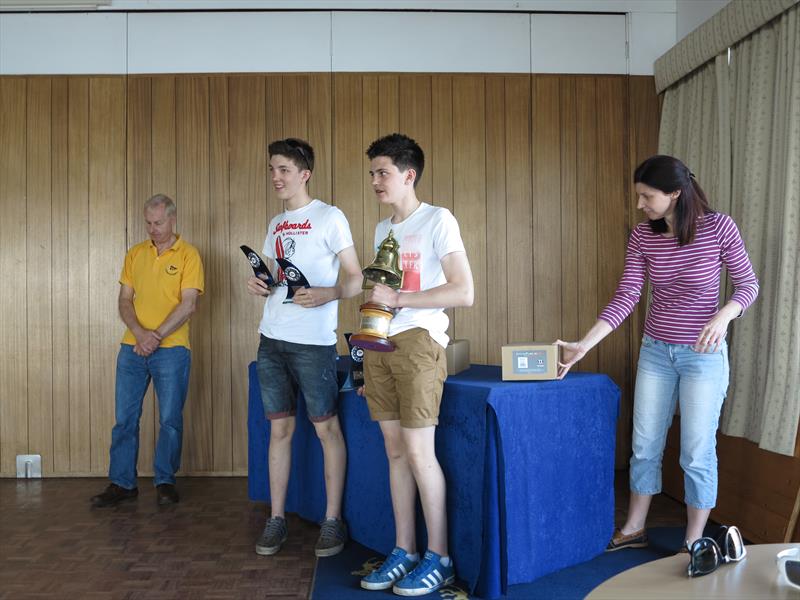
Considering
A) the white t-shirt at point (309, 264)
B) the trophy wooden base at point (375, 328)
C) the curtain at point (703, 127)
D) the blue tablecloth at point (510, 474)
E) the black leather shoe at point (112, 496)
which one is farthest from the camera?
the black leather shoe at point (112, 496)

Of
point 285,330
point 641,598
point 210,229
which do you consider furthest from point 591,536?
point 210,229

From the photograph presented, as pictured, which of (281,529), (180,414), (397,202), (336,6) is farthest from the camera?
(336,6)

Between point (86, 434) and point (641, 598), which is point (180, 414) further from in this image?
point (641, 598)

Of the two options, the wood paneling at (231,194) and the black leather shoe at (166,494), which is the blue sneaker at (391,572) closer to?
the black leather shoe at (166,494)

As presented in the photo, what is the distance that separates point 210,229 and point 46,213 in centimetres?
97

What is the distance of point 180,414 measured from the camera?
3.71 meters

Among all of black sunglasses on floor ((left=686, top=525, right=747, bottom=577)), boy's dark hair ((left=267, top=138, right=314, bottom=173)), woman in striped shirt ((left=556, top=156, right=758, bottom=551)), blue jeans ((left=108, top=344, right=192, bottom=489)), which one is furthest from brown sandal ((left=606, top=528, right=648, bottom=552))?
blue jeans ((left=108, top=344, right=192, bottom=489))

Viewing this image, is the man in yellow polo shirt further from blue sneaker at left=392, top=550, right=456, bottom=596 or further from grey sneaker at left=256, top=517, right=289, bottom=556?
blue sneaker at left=392, top=550, right=456, bottom=596

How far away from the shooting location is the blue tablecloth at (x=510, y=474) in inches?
90.6

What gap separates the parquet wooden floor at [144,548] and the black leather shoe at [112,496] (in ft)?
0.17

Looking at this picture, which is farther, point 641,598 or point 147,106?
point 147,106

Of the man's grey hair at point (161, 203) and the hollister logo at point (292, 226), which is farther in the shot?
the man's grey hair at point (161, 203)

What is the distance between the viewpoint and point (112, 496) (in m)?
3.57

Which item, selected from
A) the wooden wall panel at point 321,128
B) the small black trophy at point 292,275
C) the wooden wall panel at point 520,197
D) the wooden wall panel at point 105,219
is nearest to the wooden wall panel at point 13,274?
the wooden wall panel at point 105,219
